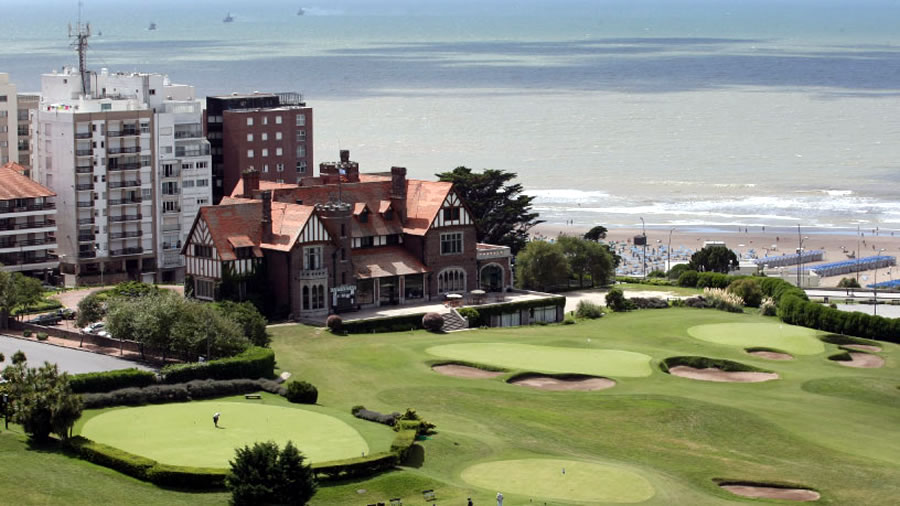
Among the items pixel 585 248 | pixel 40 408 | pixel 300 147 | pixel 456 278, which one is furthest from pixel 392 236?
pixel 40 408

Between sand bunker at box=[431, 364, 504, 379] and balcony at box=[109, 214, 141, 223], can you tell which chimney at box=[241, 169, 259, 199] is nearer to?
balcony at box=[109, 214, 141, 223]

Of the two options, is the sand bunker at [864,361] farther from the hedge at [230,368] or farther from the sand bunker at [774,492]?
the hedge at [230,368]

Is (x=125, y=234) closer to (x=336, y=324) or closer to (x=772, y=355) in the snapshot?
(x=336, y=324)

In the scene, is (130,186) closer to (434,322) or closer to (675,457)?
(434,322)

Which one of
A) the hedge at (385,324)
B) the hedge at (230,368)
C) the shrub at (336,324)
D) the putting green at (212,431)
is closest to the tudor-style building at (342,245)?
the hedge at (385,324)

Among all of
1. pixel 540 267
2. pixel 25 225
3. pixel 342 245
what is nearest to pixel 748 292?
pixel 540 267

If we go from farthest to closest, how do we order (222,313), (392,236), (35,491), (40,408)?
(392,236)
(222,313)
(40,408)
(35,491)
